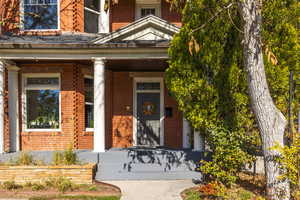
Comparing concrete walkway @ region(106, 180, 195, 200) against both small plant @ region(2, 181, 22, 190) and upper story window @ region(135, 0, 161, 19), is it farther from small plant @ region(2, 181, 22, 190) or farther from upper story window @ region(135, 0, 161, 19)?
upper story window @ region(135, 0, 161, 19)

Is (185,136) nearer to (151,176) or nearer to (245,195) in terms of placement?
(151,176)

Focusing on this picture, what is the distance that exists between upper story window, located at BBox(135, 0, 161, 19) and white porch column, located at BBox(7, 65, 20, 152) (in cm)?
528

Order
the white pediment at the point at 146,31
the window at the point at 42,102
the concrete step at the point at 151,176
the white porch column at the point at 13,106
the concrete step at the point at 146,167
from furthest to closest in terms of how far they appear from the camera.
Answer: the window at the point at 42,102 → the white porch column at the point at 13,106 → the white pediment at the point at 146,31 → the concrete step at the point at 146,167 → the concrete step at the point at 151,176

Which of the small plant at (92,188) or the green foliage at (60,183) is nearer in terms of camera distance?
the green foliage at (60,183)

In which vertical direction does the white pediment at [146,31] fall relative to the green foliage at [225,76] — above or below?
above

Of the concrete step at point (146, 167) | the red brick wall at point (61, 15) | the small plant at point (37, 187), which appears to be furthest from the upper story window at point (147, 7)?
the small plant at point (37, 187)

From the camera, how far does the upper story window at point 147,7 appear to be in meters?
10.0

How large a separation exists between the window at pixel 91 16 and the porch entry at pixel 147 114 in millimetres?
2764

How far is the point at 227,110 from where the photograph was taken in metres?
5.09

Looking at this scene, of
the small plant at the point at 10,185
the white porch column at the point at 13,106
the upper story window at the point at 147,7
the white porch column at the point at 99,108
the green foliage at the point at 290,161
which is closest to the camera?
the green foliage at the point at 290,161

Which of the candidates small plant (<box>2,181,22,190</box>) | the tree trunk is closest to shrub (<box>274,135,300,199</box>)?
the tree trunk

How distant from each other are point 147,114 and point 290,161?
6.03 metres

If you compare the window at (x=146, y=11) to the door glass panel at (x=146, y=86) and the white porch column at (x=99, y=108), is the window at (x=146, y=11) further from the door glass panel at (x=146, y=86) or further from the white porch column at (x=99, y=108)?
the white porch column at (x=99, y=108)

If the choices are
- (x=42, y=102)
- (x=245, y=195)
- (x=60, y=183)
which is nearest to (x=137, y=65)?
(x=42, y=102)
